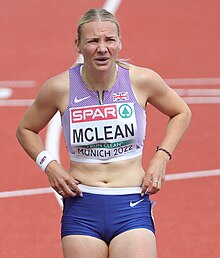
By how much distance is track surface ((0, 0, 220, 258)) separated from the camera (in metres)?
7.76

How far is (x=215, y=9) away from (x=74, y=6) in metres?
2.29

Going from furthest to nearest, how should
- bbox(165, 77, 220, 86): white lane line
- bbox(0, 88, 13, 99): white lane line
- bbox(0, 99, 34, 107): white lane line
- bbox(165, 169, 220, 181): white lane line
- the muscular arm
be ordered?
bbox(165, 77, 220, 86): white lane line → bbox(0, 88, 13, 99): white lane line → bbox(0, 99, 34, 107): white lane line → bbox(165, 169, 220, 181): white lane line → the muscular arm

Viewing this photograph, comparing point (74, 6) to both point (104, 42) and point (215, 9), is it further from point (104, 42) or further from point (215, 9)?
point (104, 42)

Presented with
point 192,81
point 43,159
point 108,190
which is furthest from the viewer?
point 192,81

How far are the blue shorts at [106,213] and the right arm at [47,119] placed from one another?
0.29ft

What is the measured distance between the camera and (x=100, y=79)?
17.3ft

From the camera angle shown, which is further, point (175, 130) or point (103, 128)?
point (175, 130)

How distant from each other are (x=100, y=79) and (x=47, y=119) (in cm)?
40

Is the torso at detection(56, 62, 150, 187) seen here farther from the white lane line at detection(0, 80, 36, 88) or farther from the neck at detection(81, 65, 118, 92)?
the white lane line at detection(0, 80, 36, 88)

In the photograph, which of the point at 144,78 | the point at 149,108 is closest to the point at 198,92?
the point at 149,108

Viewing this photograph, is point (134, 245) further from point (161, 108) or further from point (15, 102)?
point (15, 102)

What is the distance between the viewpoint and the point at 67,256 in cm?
507

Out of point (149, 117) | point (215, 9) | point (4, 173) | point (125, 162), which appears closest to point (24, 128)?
point (125, 162)

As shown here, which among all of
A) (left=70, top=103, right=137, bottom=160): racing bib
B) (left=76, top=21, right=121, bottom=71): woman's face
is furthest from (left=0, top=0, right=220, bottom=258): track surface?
(left=76, top=21, right=121, bottom=71): woman's face
